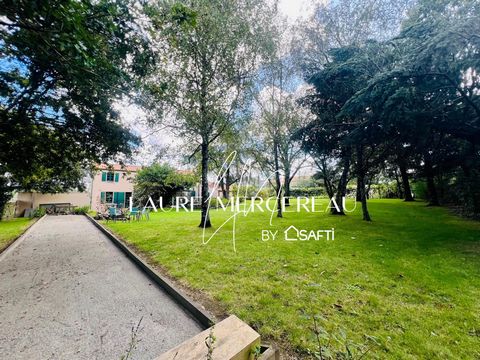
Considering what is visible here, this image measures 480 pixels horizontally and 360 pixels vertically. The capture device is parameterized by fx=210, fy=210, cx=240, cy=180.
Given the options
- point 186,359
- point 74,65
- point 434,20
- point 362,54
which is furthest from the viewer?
point 362,54

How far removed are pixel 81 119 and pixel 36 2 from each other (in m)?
5.13

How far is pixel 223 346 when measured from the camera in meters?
1.71

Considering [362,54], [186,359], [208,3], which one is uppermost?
[208,3]

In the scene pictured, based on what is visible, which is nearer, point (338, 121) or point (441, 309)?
point (441, 309)

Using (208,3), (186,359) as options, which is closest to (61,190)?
(208,3)

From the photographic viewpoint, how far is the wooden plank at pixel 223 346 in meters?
1.59

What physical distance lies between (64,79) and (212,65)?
18.4 feet

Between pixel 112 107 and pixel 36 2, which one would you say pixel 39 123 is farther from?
pixel 36 2

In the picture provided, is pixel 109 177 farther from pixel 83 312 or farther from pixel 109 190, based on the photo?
pixel 83 312

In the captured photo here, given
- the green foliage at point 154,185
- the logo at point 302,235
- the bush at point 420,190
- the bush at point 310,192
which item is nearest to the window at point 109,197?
A: the green foliage at point 154,185

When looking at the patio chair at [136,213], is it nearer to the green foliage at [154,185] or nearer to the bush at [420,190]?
the green foliage at [154,185]

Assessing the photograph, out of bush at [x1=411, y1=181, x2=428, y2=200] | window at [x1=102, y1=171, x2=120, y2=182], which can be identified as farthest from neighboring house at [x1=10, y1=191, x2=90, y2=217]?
bush at [x1=411, y1=181, x2=428, y2=200]

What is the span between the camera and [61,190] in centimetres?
2341

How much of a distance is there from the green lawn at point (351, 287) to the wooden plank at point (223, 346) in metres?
0.64
